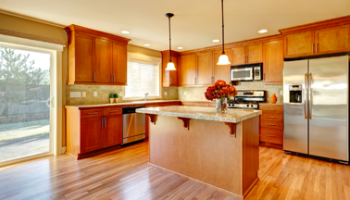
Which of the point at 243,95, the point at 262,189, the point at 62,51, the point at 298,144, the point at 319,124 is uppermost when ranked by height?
the point at 62,51

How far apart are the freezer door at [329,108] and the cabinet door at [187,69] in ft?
9.60

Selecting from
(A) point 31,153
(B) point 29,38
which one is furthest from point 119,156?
(B) point 29,38

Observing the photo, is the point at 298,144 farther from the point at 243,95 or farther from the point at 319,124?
the point at 243,95

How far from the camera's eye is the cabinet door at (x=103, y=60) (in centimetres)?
384

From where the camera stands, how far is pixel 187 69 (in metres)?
5.69

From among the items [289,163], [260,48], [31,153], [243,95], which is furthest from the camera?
[243,95]

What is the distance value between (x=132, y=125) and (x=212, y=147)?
237 cm

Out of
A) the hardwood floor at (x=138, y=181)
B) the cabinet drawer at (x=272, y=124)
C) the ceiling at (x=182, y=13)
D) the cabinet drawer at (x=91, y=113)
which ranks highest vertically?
the ceiling at (x=182, y=13)

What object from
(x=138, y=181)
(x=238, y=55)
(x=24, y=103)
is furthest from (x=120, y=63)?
(x=238, y=55)

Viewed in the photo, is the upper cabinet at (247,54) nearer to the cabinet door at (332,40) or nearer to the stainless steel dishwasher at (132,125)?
the cabinet door at (332,40)

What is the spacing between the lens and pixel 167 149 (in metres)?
2.79

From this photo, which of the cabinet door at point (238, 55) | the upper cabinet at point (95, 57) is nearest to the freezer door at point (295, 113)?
the cabinet door at point (238, 55)

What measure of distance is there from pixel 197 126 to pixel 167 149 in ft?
2.14

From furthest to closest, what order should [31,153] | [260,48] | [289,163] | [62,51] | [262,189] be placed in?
1. [260,48]
2. [62,51]
3. [31,153]
4. [289,163]
5. [262,189]
